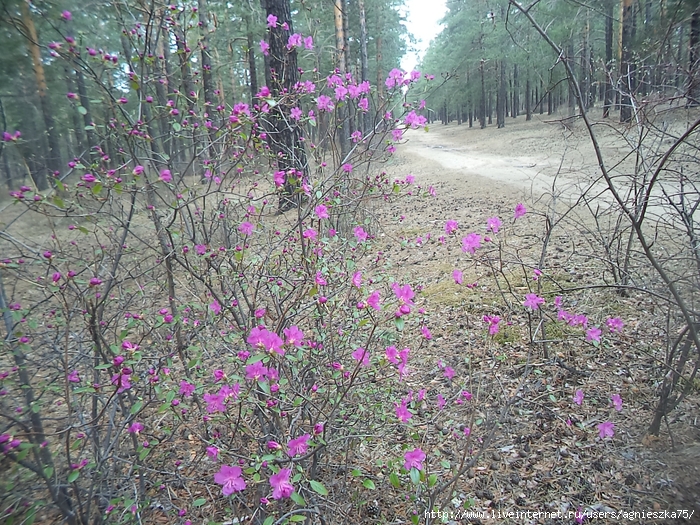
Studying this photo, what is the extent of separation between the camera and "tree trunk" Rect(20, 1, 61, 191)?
5.60 ft

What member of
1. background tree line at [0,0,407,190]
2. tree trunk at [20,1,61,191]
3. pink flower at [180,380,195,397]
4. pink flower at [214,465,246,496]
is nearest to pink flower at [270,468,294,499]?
pink flower at [214,465,246,496]

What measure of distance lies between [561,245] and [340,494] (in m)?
4.41

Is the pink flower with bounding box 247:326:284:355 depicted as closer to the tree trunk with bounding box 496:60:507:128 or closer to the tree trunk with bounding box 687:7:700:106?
the tree trunk with bounding box 687:7:700:106

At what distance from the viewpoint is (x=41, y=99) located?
2.29 meters

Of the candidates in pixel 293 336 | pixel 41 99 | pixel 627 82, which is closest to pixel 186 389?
pixel 293 336

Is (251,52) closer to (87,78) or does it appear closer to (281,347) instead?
(87,78)

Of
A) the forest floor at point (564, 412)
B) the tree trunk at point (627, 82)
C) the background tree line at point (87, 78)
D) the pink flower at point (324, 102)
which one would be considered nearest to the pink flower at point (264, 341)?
the forest floor at point (564, 412)

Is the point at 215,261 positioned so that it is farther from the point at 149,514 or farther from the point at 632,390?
the point at 632,390

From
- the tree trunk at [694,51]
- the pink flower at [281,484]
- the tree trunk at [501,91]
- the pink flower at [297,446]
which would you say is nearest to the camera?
the pink flower at [281,484]

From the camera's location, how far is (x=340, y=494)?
1.84m

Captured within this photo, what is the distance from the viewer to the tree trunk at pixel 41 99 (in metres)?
1.71

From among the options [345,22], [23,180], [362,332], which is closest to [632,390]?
[362,332]

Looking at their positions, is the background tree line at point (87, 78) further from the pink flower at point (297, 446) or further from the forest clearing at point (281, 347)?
the pink flower at point (297, 446)

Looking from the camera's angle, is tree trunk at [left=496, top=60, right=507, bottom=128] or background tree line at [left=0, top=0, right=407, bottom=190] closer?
background tree line at [left=0, top=0, right=407, bottom=190]
